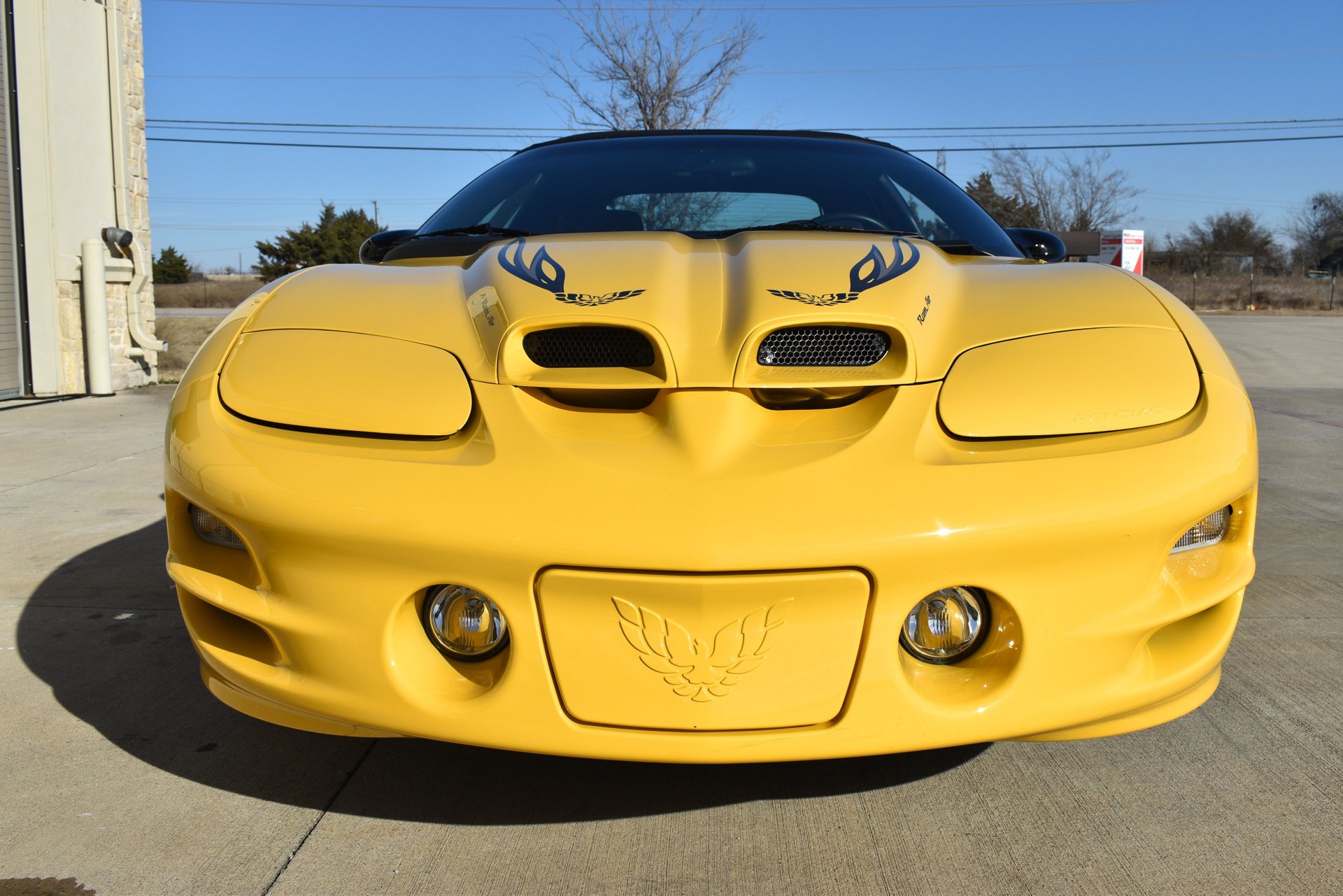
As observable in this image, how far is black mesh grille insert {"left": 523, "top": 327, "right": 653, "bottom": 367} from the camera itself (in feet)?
5.57

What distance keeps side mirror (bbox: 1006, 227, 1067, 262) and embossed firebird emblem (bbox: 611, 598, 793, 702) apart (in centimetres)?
160

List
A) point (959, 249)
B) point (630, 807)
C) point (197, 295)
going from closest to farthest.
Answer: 1. point (630, 807)
2. point (959, 249)
3. point (197, 295)

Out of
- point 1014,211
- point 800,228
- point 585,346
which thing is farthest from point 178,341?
point 1014,211

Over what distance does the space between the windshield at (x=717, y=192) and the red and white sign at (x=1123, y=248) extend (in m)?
10.7

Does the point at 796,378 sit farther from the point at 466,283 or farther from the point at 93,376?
the point at 93,376

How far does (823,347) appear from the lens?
1687 mm

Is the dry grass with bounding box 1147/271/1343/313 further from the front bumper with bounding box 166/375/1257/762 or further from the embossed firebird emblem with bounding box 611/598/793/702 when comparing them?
the embossed firebird emblem with bounding box 611/598/793/702

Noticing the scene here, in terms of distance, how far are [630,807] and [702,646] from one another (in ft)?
1.75

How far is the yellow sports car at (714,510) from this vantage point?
1434 mm

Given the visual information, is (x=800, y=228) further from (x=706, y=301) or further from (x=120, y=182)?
(x=120, y=182)

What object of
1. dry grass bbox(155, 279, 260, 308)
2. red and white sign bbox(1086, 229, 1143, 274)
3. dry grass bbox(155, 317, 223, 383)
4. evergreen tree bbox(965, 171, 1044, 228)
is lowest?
dry grass bbox(155, 279, 260, 308)

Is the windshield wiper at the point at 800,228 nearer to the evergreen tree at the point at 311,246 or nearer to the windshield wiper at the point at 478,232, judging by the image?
the windshield wiper at the point at 478,232

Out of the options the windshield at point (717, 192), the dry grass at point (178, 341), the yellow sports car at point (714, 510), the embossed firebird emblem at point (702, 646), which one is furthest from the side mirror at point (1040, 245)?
the dry grass at point (178, 341)

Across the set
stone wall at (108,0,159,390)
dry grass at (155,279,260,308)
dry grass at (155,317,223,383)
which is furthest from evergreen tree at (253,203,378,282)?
stone wall at (108,0,159,390)
